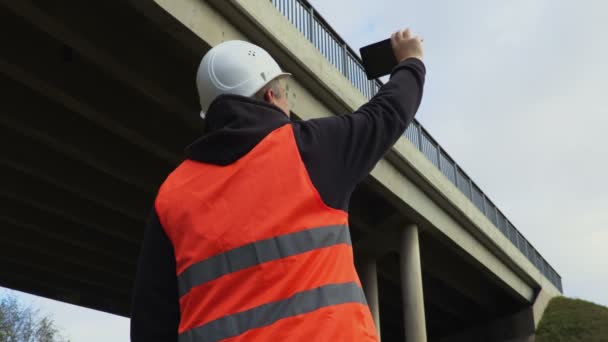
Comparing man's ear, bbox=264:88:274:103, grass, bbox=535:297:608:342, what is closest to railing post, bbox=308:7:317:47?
man's ear, bbox=264:88:274:103

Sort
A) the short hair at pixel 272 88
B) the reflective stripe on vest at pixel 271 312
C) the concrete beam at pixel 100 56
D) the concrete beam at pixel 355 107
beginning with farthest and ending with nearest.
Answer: the concrete beam at pixel 355 107 → the concrete beam at pixel 100 56 → the short hair at pixel 272 88 → the reflective stripe on vest at pixel 271 312

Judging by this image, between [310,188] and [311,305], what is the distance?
35 centimetres

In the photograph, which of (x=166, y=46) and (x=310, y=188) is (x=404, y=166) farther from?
(x=310, y=188)

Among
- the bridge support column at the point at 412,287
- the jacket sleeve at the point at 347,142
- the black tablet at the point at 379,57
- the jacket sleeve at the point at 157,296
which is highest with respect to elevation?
the bridge support column at the point at 412,287

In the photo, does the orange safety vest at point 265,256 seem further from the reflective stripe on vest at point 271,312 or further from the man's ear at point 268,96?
the man's ear at point 268,96

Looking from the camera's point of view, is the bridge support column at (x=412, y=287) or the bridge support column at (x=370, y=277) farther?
the bridge support column at (x=370, y=277)

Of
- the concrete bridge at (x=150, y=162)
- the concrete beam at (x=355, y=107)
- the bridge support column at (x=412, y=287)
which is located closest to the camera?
the concrete beam at (x=355, y=107)

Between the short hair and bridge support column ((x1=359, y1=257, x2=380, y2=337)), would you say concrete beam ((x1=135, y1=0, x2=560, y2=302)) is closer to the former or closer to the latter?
bridge support column ((x1=359, y1=257, x2=380, y2=337))

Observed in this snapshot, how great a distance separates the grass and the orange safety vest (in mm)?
28615

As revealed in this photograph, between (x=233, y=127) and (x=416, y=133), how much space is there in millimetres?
19360

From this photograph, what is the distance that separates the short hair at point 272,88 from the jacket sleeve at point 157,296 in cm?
53

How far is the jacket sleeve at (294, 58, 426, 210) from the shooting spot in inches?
87.2

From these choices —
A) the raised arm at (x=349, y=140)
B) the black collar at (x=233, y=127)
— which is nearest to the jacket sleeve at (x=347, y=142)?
the raised arm at (x=349, y=140)

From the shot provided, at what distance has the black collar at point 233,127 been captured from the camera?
7.52 ft
